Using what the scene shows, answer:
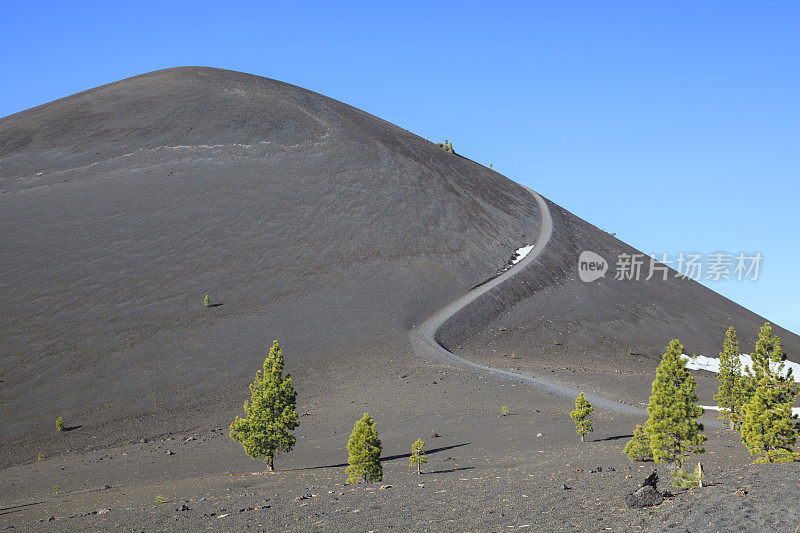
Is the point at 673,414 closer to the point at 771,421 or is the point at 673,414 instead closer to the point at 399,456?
the point at 771,421

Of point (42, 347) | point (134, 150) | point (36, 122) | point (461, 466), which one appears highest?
point (36, 122)

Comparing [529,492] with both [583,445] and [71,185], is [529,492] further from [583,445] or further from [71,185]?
[71,185]

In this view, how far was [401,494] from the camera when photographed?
20078 millimetres

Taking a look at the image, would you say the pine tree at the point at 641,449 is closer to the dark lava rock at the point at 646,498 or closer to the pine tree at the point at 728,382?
the dark lava rock at the point at 646,498

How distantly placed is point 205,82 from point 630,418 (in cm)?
8599

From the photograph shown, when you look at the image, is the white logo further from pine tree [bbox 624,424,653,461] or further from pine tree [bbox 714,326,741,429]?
pine tree [bbox 624,424,653,461]

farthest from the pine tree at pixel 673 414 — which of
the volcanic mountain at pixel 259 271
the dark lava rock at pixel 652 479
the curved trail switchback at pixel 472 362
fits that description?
the volcanic mountain at pixel 259 271

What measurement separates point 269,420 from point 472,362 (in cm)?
2769

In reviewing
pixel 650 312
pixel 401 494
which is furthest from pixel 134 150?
pixel 401 494

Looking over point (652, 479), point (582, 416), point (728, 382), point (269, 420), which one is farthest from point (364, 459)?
point (728, 382)

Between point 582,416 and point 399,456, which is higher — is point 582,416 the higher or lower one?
the higher one

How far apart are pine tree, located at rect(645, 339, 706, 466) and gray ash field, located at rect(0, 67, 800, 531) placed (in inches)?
86.1

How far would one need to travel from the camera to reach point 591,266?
8562 centimetres

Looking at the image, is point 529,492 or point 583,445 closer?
point 529,492
